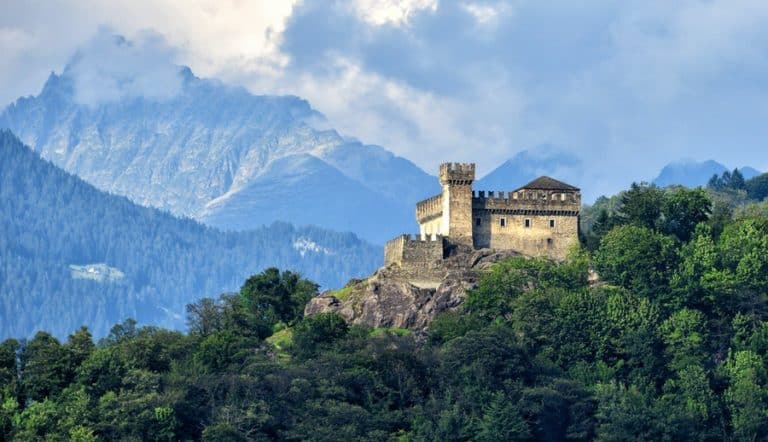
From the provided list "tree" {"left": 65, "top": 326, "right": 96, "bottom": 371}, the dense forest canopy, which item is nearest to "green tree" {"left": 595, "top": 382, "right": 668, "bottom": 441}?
the dense forest canopy

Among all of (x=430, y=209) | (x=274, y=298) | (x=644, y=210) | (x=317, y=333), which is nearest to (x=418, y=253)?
Result: (x=430, y=209)

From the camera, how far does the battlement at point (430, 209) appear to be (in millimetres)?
113375

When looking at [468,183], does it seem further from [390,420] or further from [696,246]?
[390,420]

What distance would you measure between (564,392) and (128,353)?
26.1 meters

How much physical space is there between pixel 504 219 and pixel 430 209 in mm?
6772

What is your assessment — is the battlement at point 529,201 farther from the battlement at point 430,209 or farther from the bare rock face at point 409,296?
the bare rock face at point 409,296

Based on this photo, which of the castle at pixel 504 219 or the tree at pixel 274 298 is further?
the tree at pixel 274 298

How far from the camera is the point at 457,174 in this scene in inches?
4355

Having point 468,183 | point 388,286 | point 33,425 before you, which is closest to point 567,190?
point 468,183

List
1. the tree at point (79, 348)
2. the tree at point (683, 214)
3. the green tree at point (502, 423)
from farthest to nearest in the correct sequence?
1. the tree at point (683, 214)
2. the tree at point (79, 348)
3. the green tree at point (502, 423)

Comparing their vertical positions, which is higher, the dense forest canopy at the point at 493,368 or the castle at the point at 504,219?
the castle at the point at 504,219

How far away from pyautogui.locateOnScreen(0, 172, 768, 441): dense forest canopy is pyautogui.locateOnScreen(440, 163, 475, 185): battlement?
7.56 meters

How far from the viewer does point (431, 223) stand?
378 ft

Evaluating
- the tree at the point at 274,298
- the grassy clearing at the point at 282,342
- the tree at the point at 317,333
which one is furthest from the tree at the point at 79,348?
the tree at the point at 274,298
